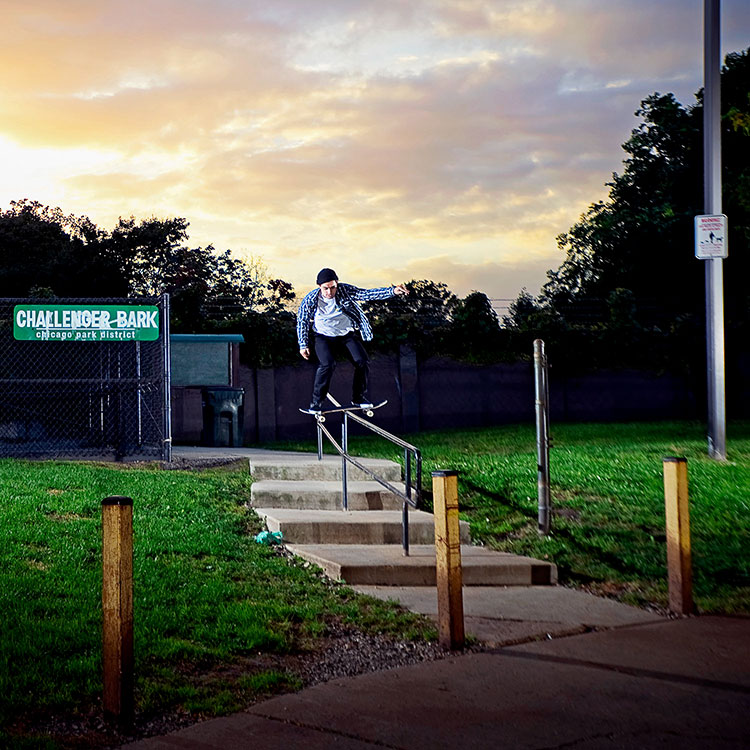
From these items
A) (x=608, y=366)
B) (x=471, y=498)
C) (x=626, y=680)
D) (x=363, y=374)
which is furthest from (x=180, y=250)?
(x=626, y=680)

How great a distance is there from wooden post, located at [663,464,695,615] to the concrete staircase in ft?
4.19

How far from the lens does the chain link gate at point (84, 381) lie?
13023mm

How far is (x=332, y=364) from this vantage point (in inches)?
482

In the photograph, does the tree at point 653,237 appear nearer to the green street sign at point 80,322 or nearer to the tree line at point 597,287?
the tree line at point 597,287

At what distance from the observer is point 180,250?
31.6 m

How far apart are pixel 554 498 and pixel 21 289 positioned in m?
23.4

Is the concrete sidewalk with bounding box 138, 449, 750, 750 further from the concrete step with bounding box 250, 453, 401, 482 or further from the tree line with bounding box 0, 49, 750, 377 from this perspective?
the tree line with bounding box 0, 49, 750, 377

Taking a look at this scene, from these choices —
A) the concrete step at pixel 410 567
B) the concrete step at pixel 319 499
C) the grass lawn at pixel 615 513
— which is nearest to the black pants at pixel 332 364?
the grass lawn at pixel 615 513

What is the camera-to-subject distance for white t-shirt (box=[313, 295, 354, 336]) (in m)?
12.1

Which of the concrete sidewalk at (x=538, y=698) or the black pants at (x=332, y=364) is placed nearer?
the concrete sidewalk at (x=538, y=698)

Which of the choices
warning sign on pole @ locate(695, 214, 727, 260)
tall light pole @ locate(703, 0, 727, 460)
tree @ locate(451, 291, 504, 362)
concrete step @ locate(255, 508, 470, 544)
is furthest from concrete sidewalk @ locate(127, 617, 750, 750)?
tree @ locate(451, 291, 504, 362)

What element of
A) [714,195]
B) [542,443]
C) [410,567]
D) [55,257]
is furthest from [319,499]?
[55,257]

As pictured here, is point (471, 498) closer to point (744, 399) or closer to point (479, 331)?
point (479, 331)

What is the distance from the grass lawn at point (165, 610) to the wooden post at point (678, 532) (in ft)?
5.94
